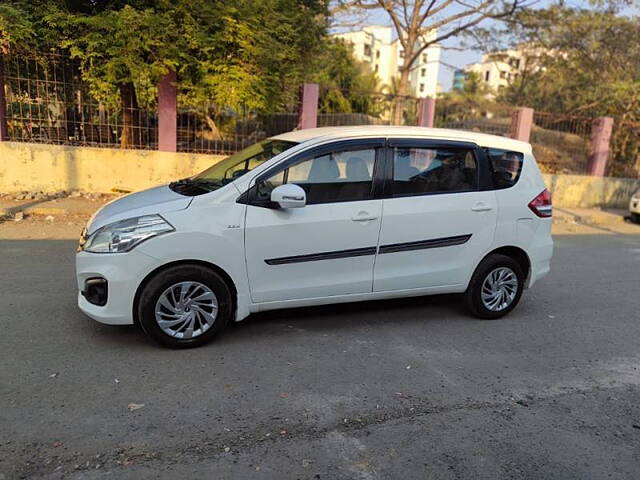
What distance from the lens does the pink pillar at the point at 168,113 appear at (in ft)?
36.8

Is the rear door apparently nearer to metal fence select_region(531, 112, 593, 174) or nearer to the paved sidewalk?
the paved sidewalk

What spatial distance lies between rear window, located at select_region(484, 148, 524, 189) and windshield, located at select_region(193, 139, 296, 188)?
198 centimetres

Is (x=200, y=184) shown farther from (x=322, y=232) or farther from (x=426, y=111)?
(x=426, y=111)

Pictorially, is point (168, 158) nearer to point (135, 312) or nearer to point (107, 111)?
point (107, 111)

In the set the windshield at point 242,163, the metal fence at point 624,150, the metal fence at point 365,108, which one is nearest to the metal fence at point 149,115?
the metal fence at point 365,108

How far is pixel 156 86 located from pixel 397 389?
9742mm

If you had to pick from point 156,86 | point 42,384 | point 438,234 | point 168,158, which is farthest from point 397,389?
point 156,86

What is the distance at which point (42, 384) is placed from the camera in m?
3.58

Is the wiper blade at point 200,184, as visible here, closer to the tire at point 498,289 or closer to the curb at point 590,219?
the tire at point 498,289

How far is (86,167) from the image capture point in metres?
11.0

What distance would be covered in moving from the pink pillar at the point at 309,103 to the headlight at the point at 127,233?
8659mm

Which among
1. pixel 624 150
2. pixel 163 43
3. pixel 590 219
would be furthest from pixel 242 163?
pixel 624 150

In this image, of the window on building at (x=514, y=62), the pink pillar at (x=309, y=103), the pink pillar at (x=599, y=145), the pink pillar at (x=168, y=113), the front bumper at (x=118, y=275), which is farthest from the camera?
the window on building at (x=514, y=62)

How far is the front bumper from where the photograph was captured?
396cm
